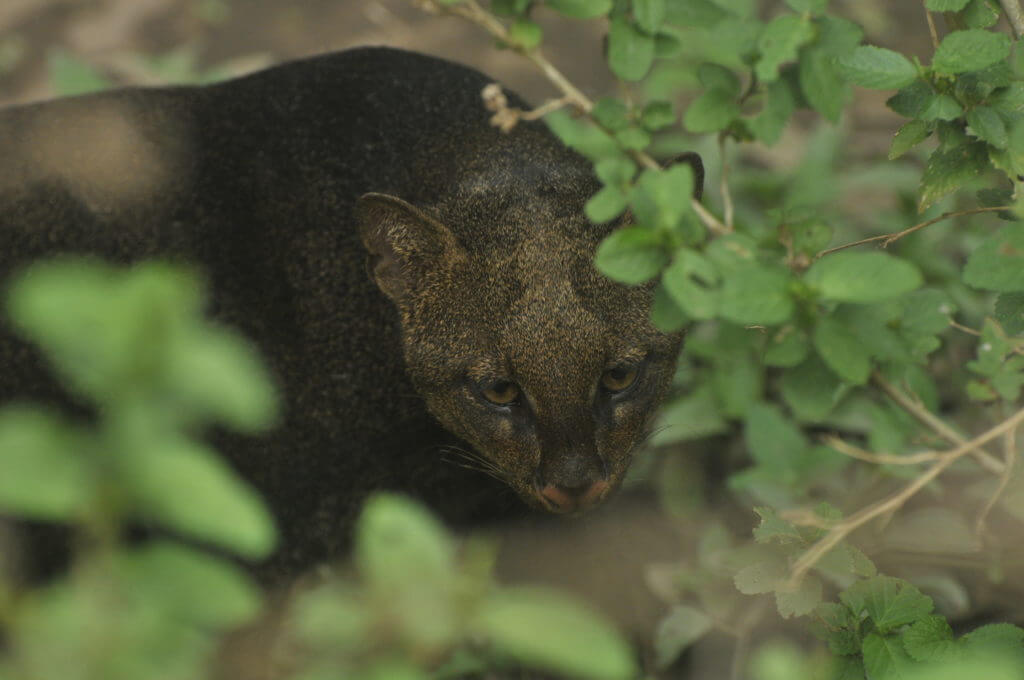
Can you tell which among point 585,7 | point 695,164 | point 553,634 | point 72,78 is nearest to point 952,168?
point 695,164

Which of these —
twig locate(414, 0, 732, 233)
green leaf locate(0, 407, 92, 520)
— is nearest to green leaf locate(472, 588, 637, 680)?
green leaf locate(0, 407, 92, 520)

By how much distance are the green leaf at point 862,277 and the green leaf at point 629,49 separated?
0.74 meters

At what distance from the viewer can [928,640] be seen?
2.55 metres

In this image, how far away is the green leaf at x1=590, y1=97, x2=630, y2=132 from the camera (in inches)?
101

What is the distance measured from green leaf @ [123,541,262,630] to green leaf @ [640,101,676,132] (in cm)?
180

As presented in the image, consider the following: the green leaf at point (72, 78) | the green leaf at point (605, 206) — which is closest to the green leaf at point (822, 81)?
the green leaf at point (605, 206)

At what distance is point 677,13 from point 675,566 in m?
2.56

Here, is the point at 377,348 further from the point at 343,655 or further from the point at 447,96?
the point at 343,655

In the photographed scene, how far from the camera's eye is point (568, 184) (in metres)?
3.60

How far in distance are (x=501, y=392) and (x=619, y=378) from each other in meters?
0.39

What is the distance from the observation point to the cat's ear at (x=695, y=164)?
→ 3.34 metres

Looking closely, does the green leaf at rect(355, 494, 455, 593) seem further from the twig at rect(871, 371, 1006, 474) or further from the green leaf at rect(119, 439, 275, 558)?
the twig at rect(871, 371, 1006, 474)

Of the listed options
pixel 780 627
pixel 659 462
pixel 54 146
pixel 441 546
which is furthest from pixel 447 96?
pixel 441 546

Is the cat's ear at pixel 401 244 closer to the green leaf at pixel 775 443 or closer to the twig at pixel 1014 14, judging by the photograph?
the green leaf at pixel 775 443
